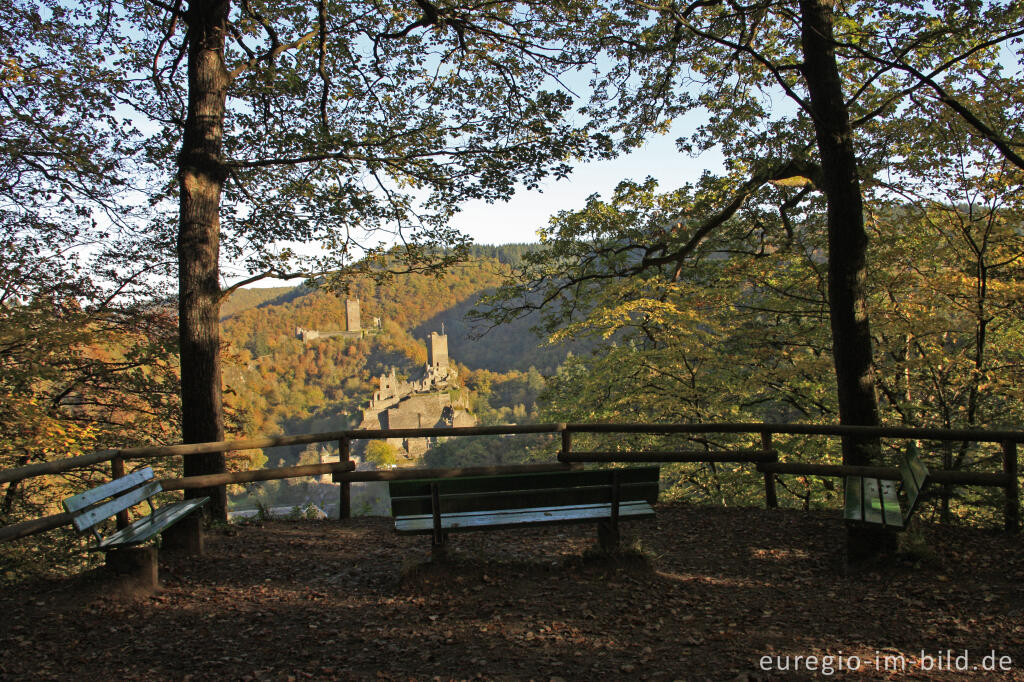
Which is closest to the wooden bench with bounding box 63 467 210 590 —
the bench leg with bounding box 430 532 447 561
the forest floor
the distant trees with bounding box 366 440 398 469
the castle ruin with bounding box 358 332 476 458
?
the forest floor

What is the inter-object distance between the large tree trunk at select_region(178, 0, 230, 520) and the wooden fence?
1.68 feet

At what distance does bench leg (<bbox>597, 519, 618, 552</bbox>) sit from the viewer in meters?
4.33

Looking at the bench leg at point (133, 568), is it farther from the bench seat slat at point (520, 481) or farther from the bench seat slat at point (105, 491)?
the bench seat slat at point (520, 481)

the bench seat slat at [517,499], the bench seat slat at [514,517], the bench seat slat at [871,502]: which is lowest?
the bench seat slat at [871,502]

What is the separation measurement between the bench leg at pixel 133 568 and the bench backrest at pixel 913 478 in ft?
15.0

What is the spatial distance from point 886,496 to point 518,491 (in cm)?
262

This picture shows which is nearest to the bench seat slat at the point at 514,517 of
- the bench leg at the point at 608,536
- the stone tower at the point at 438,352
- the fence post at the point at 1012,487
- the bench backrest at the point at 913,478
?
the bench leg at the point at 608,536

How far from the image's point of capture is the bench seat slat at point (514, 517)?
404 centimetres

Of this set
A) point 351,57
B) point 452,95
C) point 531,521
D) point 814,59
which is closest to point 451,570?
point 531,521

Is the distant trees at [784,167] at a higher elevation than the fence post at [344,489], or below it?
higher

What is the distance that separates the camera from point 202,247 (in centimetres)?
646

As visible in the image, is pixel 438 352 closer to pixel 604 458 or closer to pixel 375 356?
pixel 375 356

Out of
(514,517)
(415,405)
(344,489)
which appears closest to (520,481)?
(514,517)

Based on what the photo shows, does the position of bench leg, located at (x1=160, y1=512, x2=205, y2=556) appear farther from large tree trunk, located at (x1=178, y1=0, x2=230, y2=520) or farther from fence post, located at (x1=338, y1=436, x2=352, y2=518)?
fence post, located at (x1=338, y1=436, x2=352, y2=518)
